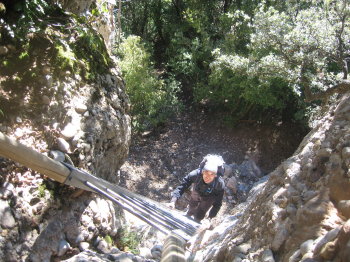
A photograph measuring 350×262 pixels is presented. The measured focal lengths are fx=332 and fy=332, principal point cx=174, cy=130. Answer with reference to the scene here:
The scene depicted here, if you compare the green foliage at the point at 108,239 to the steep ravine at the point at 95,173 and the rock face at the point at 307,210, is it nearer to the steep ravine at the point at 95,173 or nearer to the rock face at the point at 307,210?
the steep ravine at the point at 95,173

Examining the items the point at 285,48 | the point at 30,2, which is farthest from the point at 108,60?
the point at 285,48

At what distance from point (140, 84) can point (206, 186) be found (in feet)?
16.1

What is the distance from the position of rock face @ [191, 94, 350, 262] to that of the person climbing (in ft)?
6.06

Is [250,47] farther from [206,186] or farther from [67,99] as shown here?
[67,99]

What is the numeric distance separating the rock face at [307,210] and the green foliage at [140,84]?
676 cm

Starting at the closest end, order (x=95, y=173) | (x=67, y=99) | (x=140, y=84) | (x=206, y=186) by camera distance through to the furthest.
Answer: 1. (x=67, y=99)
2. (x=95, y=173)
3. (x=206, y=186)
4. (x=140, y=84)

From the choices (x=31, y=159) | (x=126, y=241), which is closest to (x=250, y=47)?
(x=126, y=241)

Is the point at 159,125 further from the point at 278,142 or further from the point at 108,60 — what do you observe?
the point at 108,60

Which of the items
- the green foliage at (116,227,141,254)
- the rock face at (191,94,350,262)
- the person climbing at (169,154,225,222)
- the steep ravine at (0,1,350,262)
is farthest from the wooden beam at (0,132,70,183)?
the person climbing at (169,154,225,222)

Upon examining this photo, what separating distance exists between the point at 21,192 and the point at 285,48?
662 centimetres

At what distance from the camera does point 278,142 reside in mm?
11023

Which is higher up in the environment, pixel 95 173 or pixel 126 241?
pixel 95 173

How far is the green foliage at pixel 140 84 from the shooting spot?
8680 millimetres

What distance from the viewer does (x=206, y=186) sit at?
4.56 metres
